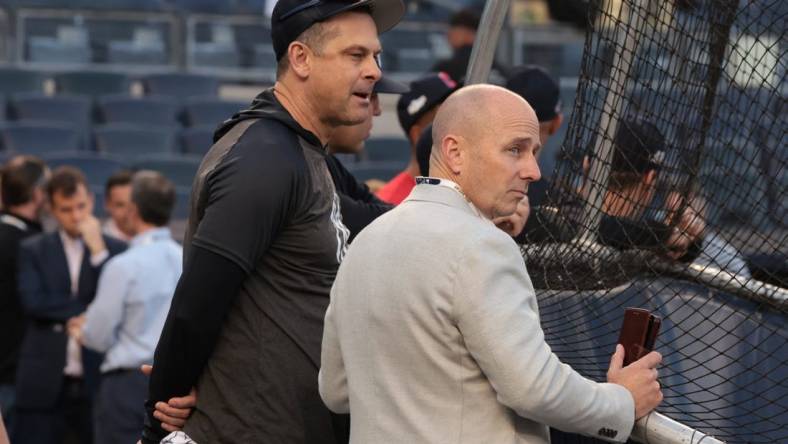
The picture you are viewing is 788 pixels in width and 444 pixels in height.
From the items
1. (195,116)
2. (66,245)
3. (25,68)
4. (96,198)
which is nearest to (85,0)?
(25,68)

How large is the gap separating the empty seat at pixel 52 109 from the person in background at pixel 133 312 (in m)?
6.09

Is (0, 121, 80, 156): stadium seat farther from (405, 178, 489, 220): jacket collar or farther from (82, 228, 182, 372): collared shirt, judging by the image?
(405, 178, 489, 220): jacket collar

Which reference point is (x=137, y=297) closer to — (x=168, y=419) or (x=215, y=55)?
(x=168, y=419)

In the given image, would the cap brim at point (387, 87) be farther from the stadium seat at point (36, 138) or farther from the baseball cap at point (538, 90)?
the stadium seat at point (36, 138)

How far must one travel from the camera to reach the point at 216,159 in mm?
3098

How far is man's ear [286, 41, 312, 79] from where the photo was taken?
323cm

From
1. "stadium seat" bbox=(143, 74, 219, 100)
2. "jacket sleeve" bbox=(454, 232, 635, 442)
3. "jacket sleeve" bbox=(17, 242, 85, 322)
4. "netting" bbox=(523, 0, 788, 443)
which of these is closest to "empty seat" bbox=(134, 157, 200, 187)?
"stadium seat" bbox=(143, 74, 219, 100)

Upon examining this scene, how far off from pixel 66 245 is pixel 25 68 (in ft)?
21.4

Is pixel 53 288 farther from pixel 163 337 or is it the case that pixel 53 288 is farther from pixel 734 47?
pixel 734 47

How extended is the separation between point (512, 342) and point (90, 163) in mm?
8958

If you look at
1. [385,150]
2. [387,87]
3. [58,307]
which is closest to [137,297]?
[58,307]

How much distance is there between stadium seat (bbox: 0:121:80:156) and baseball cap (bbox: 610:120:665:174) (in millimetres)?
8647

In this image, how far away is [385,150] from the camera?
488 inches

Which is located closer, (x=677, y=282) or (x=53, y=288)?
(x=677, y=282)
